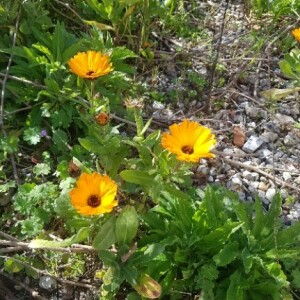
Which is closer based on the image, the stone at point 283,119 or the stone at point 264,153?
the stone at point 264,153

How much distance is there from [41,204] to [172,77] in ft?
3.66

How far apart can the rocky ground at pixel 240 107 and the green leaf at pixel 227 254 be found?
48 cm

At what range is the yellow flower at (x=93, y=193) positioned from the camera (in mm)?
1768

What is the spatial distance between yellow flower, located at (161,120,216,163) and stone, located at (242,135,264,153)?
2.34 ft

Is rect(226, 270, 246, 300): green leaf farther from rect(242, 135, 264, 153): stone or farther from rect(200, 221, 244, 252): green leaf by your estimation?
rect(242, 135, 264, 153): stone

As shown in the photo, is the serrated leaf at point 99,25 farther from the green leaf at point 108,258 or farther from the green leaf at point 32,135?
the green leaf at point 108,258

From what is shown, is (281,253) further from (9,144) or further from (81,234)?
(9,144)

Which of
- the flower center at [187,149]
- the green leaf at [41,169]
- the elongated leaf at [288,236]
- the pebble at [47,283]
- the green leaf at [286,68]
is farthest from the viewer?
the green leaf at [286,68]

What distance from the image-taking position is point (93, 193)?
1828mm

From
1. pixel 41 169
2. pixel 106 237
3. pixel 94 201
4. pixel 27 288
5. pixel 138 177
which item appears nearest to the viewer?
pixel 94 201

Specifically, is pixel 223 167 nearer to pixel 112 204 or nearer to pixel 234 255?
pixel 234 255

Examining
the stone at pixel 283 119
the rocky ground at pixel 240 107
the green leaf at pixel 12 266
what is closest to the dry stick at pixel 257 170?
the rocky ground at pixel 240 107

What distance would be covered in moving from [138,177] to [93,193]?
248 mm

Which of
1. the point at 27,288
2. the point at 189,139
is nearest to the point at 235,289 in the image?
the point at 189,139
